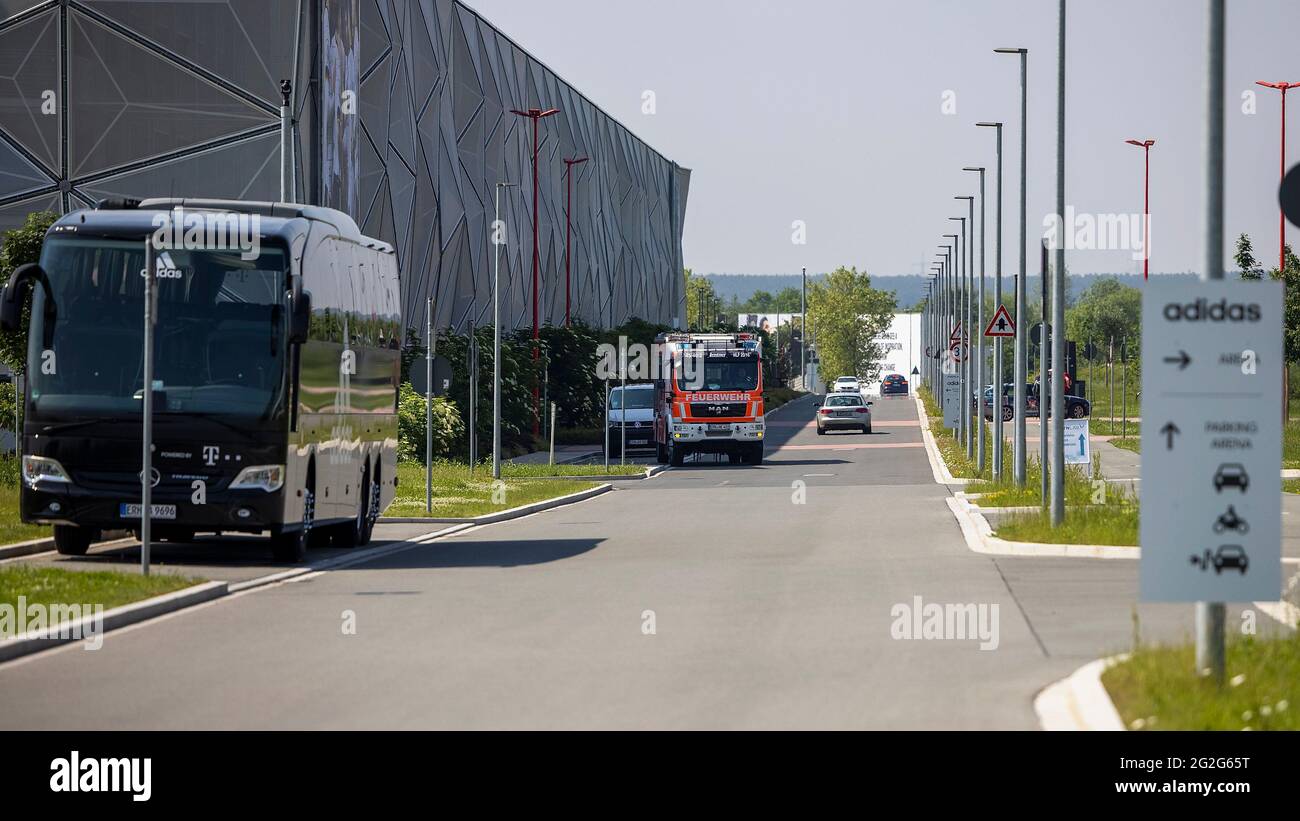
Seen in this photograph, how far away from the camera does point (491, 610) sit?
15930 mm

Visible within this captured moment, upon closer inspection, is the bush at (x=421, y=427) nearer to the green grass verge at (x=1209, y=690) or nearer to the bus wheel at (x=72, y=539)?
the bus wheel at (x=72, y=539)

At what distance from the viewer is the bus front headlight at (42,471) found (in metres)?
19.8

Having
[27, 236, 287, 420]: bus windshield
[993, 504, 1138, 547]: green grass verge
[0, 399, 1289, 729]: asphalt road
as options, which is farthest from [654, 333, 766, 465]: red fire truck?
[27, 236, 287, 420]: bus windshield

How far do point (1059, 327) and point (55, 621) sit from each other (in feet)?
45.8

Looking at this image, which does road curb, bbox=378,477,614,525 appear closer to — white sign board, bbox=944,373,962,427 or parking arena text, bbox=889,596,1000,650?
parking arena text, bbox=889,596,1000,650

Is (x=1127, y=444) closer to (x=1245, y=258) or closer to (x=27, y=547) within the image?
(x=1245, y=258)

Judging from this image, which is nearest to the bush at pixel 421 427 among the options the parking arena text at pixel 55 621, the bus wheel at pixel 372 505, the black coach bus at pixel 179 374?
the bus wheel at pixel 372 505

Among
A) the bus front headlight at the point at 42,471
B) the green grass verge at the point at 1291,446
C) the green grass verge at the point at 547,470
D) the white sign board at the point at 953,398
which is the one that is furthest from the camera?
the white sign board at the point at 953,398

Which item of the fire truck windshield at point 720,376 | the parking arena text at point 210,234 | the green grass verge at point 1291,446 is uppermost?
the parking arena text at point 210,234

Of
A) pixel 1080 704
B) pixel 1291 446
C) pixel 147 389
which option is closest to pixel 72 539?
pixel 147 389

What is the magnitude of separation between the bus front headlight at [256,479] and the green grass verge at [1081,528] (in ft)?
28.3

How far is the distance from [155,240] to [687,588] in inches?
271

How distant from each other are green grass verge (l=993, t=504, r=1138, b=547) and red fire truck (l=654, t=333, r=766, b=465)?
25710mm

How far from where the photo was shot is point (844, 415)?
237 feet
